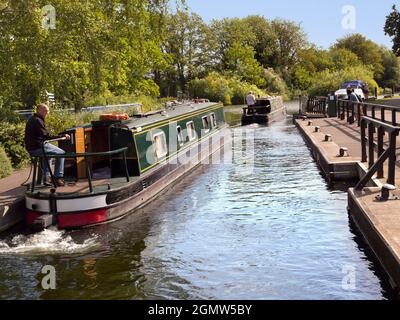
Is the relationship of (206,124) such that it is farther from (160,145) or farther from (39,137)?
(39,137)

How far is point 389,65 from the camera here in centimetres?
8900

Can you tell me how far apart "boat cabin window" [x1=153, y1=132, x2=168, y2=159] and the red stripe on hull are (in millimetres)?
3329

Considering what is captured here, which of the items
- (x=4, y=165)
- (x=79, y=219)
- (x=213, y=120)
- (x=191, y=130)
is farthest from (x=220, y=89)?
(x=79, y=219)

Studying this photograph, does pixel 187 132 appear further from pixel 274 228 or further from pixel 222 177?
pixel 274 228

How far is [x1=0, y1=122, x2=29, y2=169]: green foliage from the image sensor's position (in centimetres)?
1380

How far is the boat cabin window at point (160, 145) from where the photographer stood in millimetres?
12801

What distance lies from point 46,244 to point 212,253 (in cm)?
272

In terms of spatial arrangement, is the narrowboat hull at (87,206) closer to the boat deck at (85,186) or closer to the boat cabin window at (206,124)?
the boat deck at (85,186)

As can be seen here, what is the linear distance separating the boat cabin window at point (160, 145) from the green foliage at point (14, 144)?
12.1 ft

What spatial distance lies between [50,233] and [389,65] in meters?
88.2

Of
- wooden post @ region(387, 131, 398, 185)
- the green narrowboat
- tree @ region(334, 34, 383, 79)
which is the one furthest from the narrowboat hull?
tree @ region(334, 34, 383, 79)

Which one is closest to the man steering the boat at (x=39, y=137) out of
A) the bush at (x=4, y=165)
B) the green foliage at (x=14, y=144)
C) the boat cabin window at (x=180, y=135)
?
the bush at (x=4, y=165)

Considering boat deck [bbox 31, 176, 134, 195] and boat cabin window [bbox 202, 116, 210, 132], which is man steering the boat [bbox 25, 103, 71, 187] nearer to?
boat deck [bbox 31, 176, 134, 195]

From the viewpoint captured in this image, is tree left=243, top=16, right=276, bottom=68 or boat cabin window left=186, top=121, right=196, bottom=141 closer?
boat cabin window left=186, top=121, right=196, bottom=141
